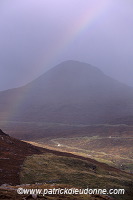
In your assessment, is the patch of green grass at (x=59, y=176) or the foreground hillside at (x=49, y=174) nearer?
the foreground hillside at (x=49, y=174)

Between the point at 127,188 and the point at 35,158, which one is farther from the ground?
the point at 35,158

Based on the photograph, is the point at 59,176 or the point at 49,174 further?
the point at 49,174

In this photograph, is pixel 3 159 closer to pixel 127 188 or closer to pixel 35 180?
pixel 35 180

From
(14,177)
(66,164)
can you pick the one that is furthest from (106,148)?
(14,177)

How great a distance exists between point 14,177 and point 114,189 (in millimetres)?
13198

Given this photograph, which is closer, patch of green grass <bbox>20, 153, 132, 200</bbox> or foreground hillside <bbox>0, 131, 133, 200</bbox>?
foreground hillside <bbox>0, 131, 133, 200</bbox>

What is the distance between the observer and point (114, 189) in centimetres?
2886

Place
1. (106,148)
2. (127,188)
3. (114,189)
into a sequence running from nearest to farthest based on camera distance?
1. (114,189)
2. (127,188)
3. (106,148)

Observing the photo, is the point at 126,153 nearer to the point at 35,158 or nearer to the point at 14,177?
the point at 35,158

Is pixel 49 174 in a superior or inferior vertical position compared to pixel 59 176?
superior

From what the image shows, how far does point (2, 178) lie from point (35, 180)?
4.09 meters

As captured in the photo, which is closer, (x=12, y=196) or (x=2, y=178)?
(x=12, y=196)

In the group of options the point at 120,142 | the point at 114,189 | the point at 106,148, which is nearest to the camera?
the point at 114,189

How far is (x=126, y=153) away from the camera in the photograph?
75.6 meters
